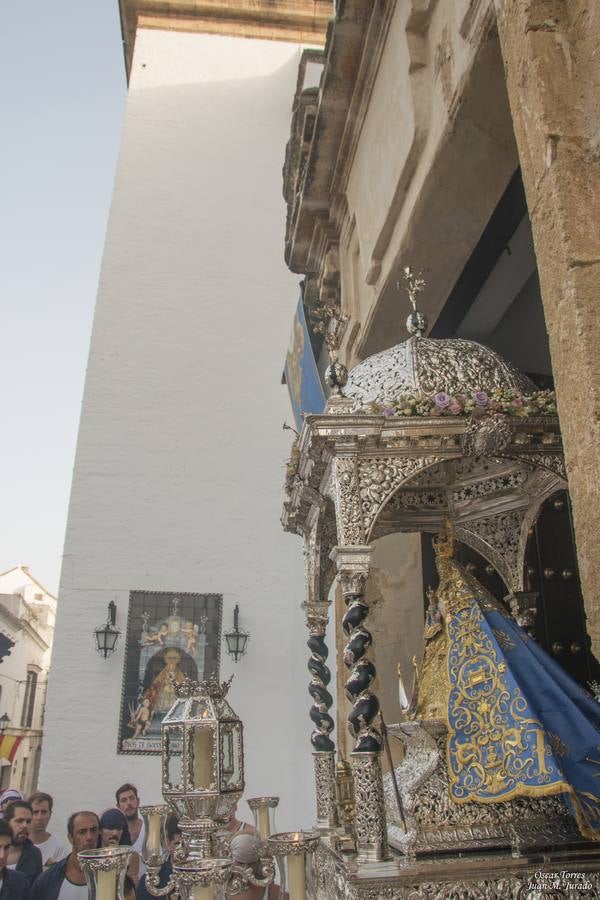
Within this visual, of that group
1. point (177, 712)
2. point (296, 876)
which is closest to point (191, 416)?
point (177, 712)

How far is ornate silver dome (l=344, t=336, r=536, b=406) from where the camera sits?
403cm

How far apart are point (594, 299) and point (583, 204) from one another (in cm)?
33

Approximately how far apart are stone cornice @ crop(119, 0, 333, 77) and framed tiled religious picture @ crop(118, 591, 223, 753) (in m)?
9.80

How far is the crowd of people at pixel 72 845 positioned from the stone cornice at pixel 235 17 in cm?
1209

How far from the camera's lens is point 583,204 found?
2.33 m

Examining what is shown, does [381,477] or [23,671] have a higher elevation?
[23,671]

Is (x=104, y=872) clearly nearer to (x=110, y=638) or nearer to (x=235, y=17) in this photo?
(x=110, y=638)

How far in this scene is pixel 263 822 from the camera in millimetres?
2980

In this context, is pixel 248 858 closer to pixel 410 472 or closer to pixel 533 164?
pixel 410 472

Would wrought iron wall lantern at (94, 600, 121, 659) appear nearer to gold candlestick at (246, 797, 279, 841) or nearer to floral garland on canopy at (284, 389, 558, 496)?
floral garland on canopy at (284, 389, 558, 496)

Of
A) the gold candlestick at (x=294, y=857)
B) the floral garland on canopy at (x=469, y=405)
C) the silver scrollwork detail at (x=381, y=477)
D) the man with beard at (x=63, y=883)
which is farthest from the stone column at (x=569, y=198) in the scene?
the man with beard at (x=63, y=883)

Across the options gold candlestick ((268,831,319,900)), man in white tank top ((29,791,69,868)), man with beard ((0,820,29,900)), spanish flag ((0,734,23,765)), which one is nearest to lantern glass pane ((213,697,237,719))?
gold candlestick ((268,831,319,900))

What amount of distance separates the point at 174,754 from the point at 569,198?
221 cm

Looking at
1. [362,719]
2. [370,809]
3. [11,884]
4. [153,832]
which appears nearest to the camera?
[153,832]
